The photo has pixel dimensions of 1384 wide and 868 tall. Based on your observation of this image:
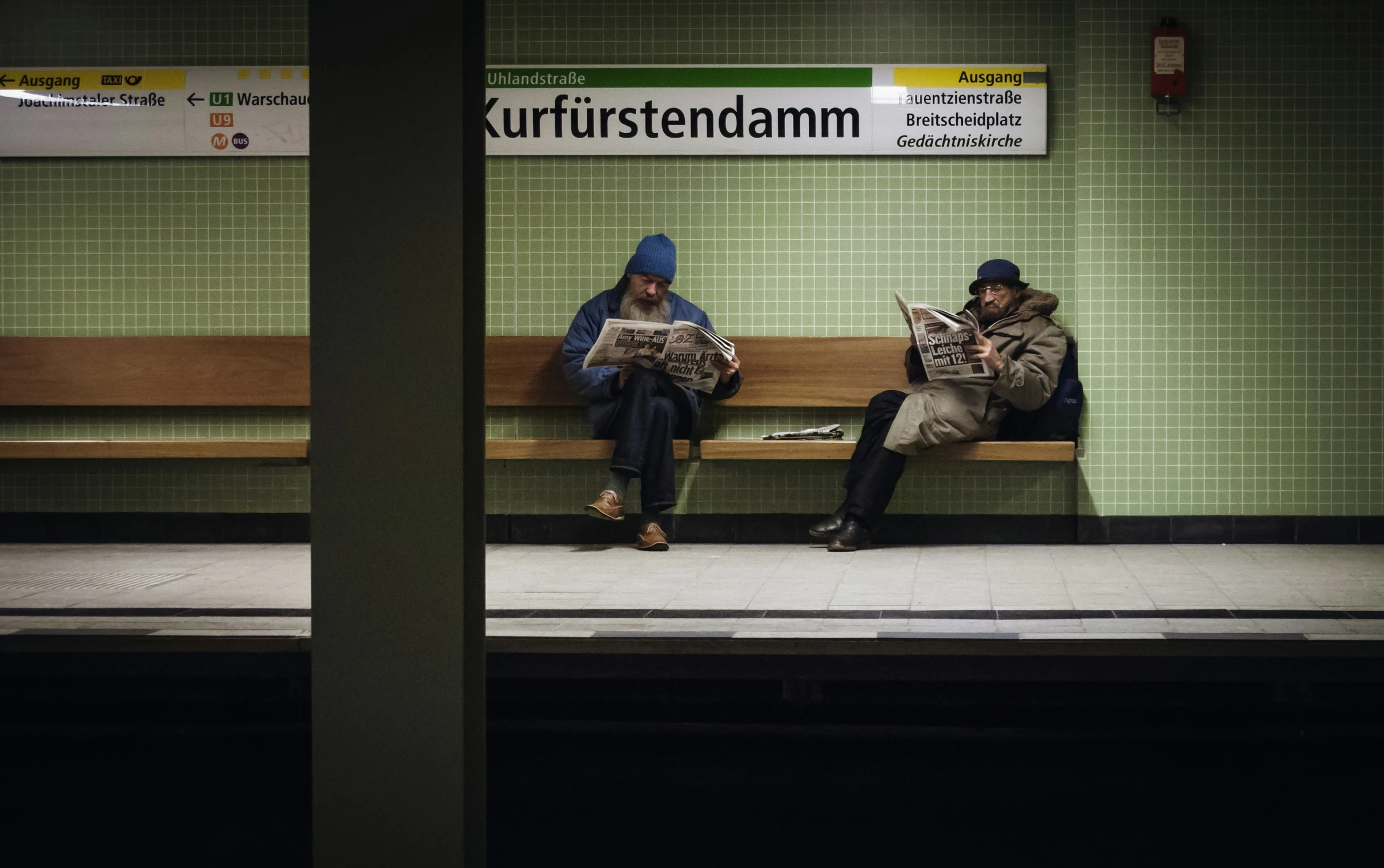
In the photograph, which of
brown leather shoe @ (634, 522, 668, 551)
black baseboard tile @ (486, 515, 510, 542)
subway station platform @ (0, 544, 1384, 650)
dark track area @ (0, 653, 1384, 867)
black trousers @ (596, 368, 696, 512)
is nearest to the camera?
dark track area @ (0, 653, 1384, 867)

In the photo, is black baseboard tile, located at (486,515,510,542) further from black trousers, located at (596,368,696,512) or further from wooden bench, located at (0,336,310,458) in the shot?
wooden bench, located at (0,336,310,458)

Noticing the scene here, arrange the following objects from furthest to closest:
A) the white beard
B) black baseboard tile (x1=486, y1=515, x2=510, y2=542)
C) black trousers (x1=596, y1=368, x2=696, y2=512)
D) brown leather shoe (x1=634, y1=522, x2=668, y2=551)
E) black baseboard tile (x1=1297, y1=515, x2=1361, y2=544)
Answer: black baseboard tile (x1=486, y1=515, x2=510, y2=542)
the white beard
black baseboard tile (x1=1297, y1=515, x2=1361, y2=544)
brown leather shoe (x1=634, y1=522, x2=668, y2=551)
black trousers (x1=596, y1=368, x2=696, y2=512)

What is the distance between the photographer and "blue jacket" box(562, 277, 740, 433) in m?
5.88

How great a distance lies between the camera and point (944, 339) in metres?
5.52

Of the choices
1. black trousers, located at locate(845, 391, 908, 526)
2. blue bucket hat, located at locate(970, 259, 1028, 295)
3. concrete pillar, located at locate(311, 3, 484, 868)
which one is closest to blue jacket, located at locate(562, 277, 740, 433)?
black trousers, located at locate(845, 391, 908, 526)

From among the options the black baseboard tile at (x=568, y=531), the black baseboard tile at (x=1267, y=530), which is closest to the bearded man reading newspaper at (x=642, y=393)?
the black baseboard tile at (x=568, y=531)

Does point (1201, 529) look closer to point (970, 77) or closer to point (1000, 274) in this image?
point (1000, 274)

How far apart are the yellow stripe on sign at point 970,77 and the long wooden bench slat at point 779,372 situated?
49.9 inches

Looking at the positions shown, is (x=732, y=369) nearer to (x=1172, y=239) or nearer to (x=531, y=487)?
(x=531, y=487)

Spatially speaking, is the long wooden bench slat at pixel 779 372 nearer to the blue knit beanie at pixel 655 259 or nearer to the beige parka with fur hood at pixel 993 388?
the beige parka with fur hood at pixel 993 388

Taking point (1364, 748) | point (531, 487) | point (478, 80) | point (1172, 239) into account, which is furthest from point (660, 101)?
point (478, 80)

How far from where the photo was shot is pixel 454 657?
4.99 feet

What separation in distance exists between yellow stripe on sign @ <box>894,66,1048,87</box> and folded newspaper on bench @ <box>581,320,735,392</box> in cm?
165

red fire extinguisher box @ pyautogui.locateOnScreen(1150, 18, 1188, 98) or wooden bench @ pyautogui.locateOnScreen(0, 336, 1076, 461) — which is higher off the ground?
red fire extinguisher box @ pyautogui.locateOnScreen(1150, 18, 1188, 98)
